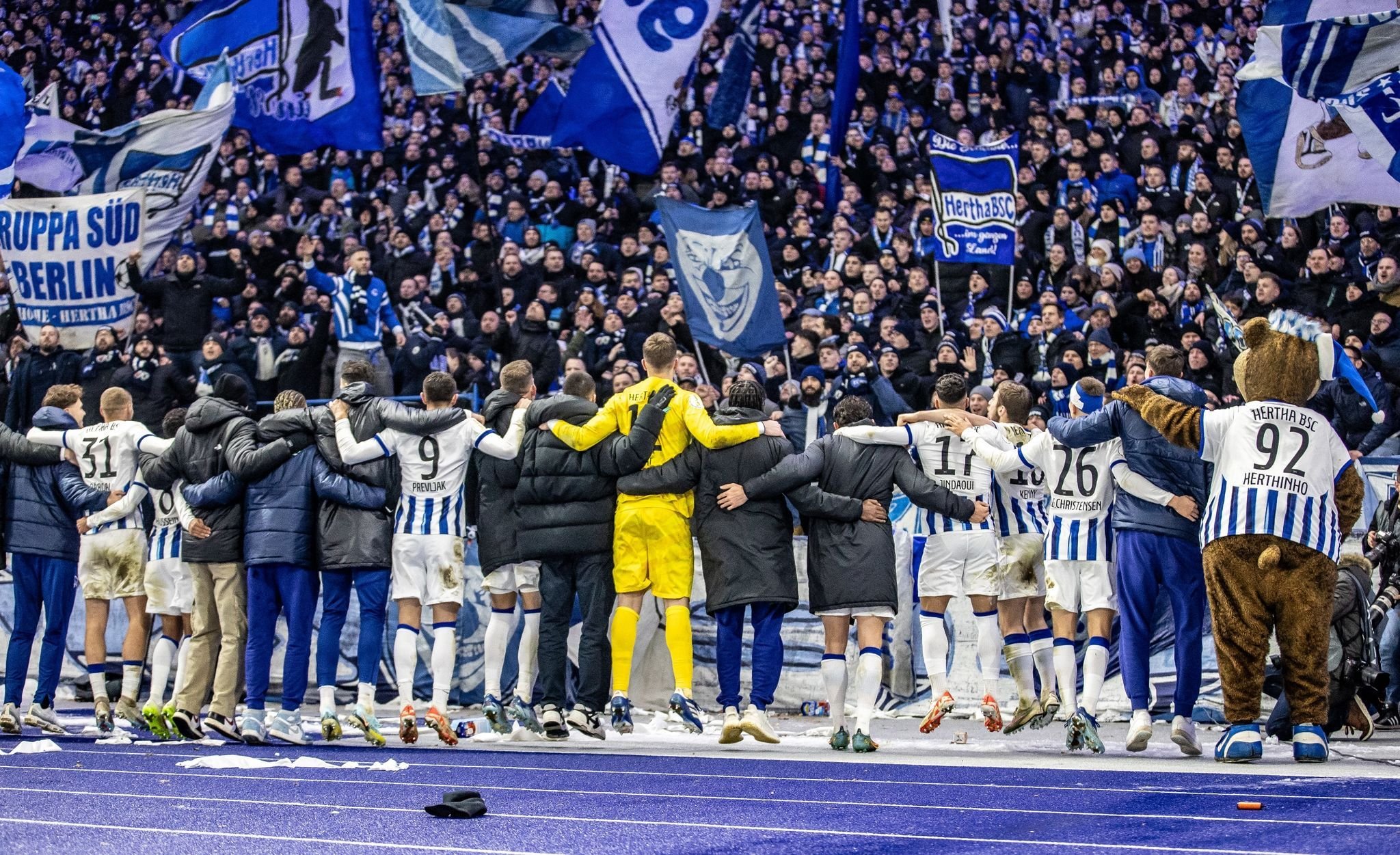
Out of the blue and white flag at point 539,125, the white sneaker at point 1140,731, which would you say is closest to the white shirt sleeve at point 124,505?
the white sneaker at point 1140,731

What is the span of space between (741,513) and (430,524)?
6.28 feet

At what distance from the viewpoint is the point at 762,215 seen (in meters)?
18.5

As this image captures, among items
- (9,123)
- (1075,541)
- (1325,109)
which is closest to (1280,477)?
(1075,541)

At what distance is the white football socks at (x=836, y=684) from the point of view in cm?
919

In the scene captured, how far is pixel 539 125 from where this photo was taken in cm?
1855

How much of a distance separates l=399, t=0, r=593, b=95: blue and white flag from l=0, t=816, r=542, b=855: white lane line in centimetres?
1211

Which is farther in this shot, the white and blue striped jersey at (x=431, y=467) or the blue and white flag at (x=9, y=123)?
the blue and white flag at (x=9, y=123)

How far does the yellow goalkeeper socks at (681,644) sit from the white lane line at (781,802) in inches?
76.3

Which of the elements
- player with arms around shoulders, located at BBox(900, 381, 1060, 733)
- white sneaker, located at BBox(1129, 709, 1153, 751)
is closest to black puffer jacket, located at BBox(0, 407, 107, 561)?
player with arms around shoulders, located at BBox(900, 381, 1060, 733)

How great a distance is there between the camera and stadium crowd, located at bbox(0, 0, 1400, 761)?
537 inches

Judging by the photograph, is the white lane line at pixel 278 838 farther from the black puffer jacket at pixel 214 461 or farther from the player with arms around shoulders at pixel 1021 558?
the player with arms around shoulders at pixel 1021 558

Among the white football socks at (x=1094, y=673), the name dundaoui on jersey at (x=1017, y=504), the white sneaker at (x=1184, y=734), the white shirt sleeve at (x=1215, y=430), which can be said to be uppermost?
the white shirt sleeve at (x=1215, y=430)

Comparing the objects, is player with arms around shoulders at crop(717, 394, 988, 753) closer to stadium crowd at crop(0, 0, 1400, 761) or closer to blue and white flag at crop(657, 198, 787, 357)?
stadium crowd at crop(0, 0, 1400, 761)

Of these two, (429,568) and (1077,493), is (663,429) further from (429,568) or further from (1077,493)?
(1077,493)
